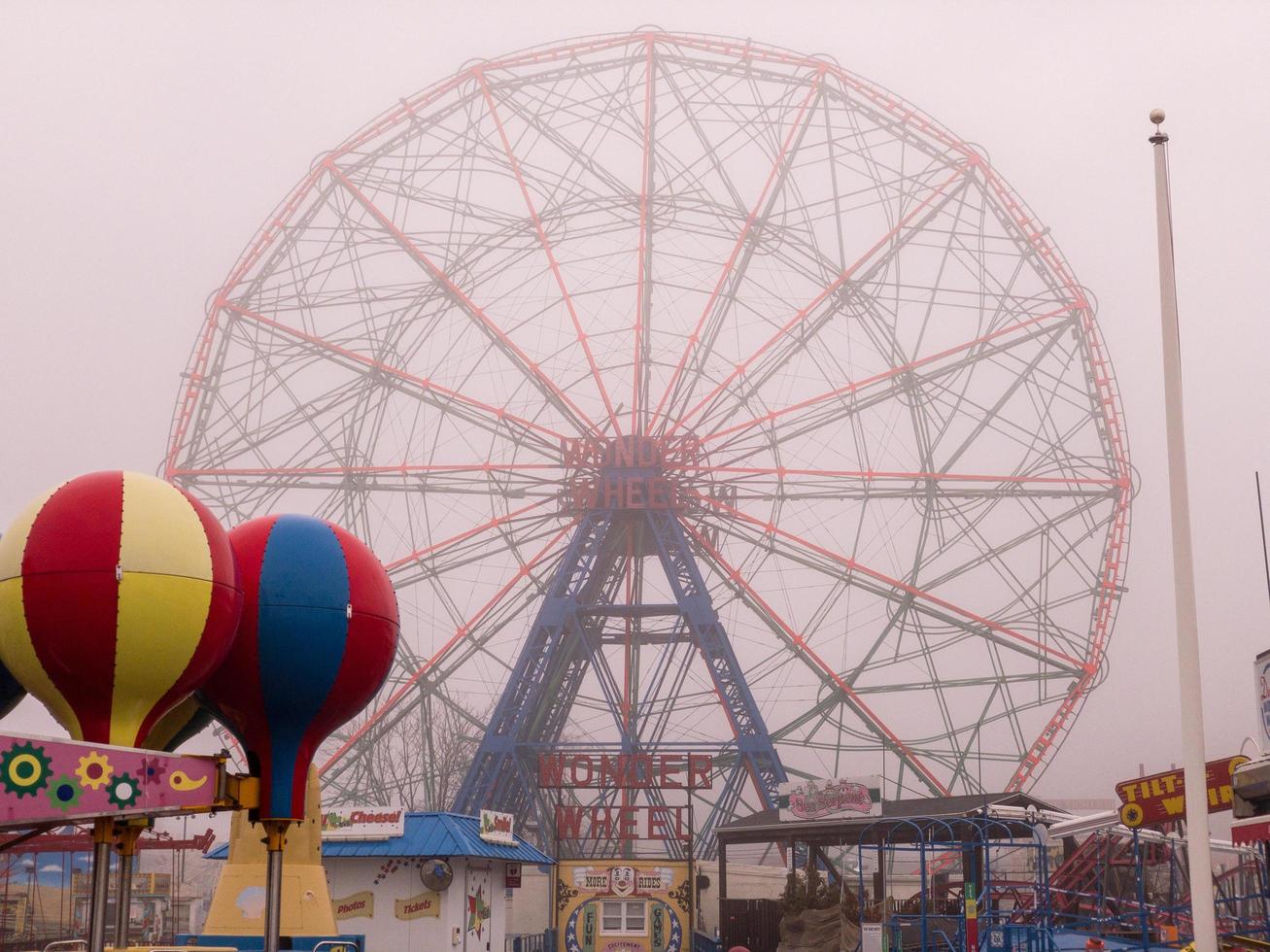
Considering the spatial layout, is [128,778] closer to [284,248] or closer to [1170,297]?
[1170,297]

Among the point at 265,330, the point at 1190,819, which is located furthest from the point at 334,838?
the point at 1190,819

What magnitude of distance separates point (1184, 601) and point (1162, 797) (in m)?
8.70

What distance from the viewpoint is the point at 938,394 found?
35594 millimetres

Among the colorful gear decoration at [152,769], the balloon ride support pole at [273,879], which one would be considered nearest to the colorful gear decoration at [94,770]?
the colorful gear decoration at [152,769]

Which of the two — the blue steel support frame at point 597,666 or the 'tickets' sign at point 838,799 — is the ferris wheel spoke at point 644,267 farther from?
the 'tickets' sign at point 838,799

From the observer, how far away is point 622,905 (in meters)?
32.0

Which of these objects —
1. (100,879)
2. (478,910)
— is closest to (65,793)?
(100,879)

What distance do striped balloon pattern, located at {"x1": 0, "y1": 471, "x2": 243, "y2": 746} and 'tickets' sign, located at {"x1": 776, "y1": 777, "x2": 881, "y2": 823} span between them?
810 inches

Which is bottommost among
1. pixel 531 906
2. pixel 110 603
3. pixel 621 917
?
pixel 531 906

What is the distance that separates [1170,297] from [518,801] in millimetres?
25505

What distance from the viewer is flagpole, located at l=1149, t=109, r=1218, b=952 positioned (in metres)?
12.3

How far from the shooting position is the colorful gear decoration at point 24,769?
10.7 m

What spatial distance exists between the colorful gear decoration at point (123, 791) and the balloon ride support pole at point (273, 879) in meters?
2.78

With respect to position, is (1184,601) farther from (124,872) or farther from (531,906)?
(531,906)
